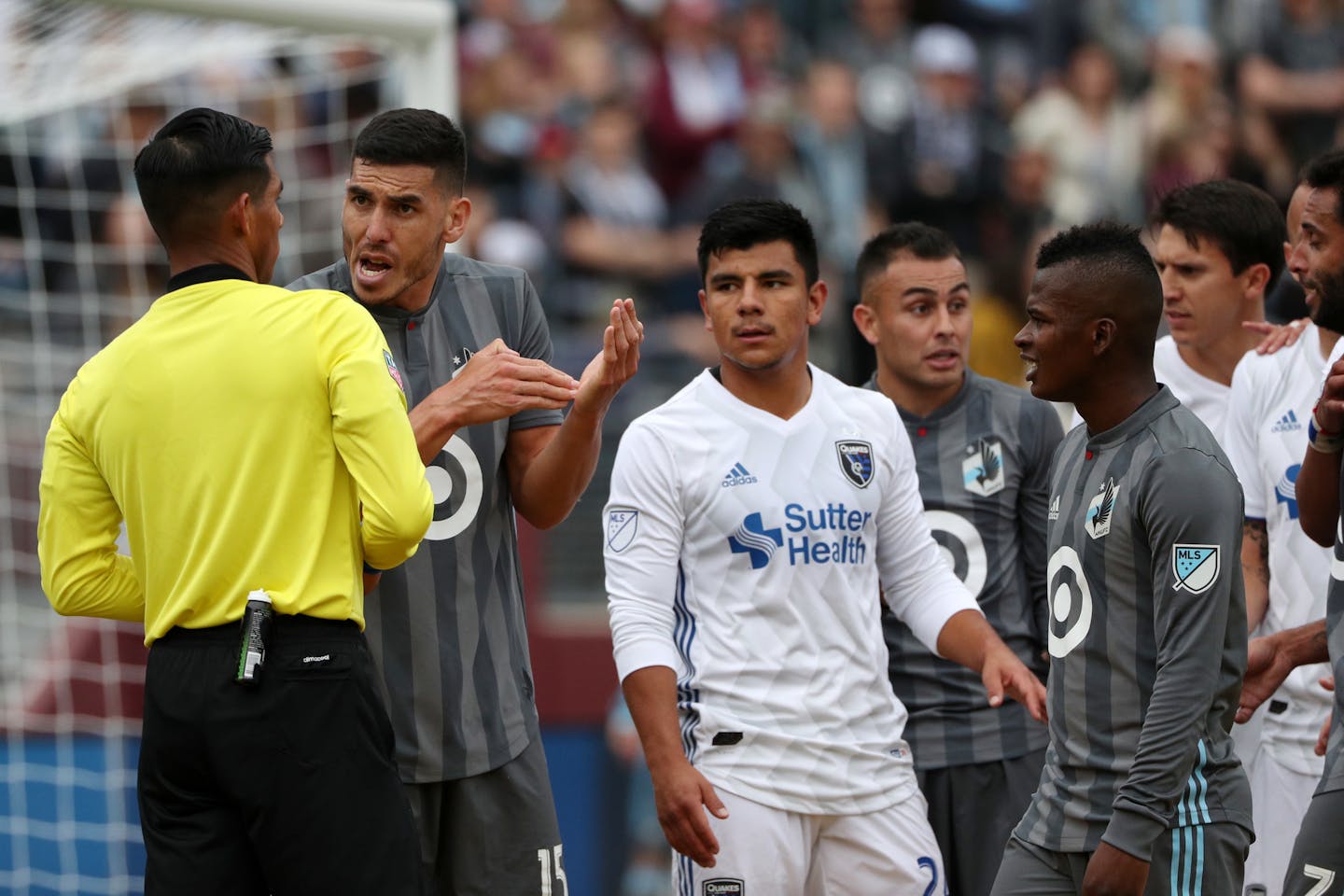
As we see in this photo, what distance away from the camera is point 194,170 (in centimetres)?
385

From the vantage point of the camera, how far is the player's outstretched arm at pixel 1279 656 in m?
4.44

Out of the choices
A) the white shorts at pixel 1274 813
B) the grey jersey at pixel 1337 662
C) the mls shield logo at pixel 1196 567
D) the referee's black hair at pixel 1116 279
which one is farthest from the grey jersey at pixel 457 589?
the white shorts at pixel 1274 813

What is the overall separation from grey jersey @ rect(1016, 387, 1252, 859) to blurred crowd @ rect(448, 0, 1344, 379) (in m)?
6.56

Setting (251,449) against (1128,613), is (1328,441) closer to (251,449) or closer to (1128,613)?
(1128,613)

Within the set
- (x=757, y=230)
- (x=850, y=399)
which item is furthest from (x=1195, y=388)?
(x=757, y=230)

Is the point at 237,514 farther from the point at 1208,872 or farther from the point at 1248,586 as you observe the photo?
the point at 1248,586

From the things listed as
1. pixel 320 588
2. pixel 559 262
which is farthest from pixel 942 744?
pixel 559 262

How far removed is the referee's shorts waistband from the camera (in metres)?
3.74

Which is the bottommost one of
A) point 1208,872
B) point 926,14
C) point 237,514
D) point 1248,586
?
point 1208,872

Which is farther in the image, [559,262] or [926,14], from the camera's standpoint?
[926,14]

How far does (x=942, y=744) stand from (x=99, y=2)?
4276 mm

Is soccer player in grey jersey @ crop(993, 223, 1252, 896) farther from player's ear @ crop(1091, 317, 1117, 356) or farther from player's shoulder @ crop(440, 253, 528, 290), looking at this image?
player's shoulder @ crop(440, 253, 528, 290)

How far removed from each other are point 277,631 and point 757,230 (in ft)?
6.35

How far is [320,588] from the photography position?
3768 mm
